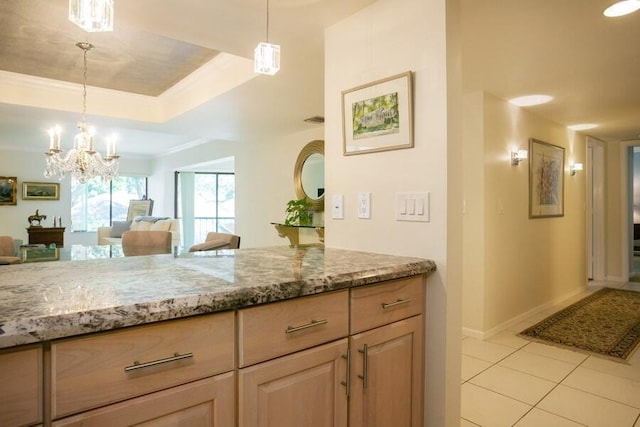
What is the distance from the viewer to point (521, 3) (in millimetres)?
1784

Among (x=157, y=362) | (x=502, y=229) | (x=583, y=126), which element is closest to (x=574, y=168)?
(x=583, y=126)

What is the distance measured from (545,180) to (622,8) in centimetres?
239

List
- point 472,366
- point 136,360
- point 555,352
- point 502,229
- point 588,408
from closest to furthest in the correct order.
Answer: point 136,360 → point 588,408 → point 472,366 → point 555,352 → point 502,229

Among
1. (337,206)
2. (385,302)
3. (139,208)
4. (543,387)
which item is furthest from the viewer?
(139,208)

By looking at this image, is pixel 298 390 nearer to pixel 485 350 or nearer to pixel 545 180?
pixel 485 350

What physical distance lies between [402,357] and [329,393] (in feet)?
1.21

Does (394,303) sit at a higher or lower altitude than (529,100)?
lower

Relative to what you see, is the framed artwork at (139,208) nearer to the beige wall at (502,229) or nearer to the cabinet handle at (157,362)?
the beige wall at (502,229)

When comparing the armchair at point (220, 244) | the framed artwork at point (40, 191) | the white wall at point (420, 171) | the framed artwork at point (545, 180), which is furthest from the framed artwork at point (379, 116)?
the framed artwork at point (40, 191)

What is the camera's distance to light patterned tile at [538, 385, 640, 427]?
2.01 m

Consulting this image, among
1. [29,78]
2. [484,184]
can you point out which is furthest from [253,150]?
[484,184]

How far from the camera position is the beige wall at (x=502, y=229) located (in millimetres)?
3180

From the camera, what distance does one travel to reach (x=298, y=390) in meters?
1.12

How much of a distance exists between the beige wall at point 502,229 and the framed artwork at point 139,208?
6635mm
